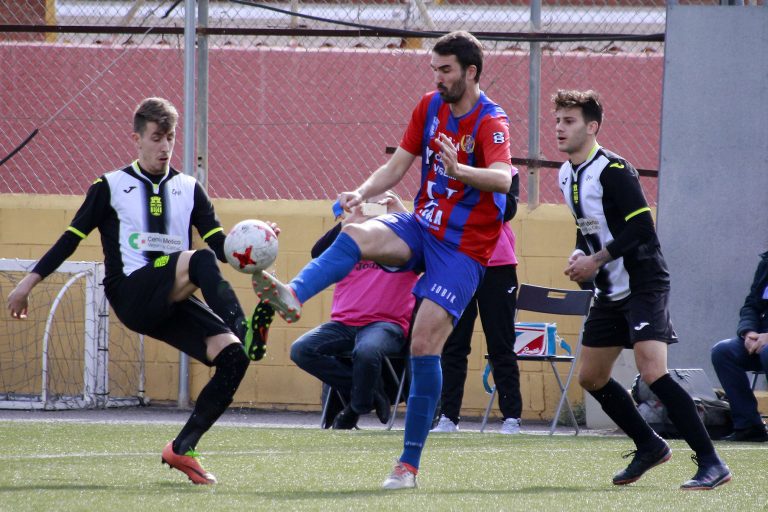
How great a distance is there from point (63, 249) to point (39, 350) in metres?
5.27

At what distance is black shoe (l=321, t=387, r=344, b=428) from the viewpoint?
905 centimetres

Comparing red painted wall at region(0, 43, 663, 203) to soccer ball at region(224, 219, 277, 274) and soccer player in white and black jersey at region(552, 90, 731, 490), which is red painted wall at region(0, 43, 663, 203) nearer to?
soccer player in white and black jersey at region(552, 90, 731, 490)

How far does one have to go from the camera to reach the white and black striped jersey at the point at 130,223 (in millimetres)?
5758

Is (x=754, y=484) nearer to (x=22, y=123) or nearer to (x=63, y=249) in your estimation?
(x=63, y=249)

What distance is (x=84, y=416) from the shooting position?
9.71 metres

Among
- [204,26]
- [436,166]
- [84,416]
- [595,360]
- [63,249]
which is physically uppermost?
[204,26]

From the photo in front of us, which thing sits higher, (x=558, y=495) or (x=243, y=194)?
(x=243, y=194)

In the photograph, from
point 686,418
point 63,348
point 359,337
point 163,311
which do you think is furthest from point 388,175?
point 63,348

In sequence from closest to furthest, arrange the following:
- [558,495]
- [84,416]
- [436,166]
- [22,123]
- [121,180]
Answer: [558,495] < [436,166] < [121,180] < [84,416] < [22,123]

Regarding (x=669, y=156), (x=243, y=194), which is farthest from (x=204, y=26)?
(x=669, y=156)

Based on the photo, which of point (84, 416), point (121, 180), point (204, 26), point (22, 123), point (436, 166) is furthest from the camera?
point (22, 123)

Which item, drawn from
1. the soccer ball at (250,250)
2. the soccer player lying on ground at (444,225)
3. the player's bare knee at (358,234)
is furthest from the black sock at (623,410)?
the soccer ball at (250,250)

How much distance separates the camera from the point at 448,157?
4.93 meters

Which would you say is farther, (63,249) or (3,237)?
(3,237)
